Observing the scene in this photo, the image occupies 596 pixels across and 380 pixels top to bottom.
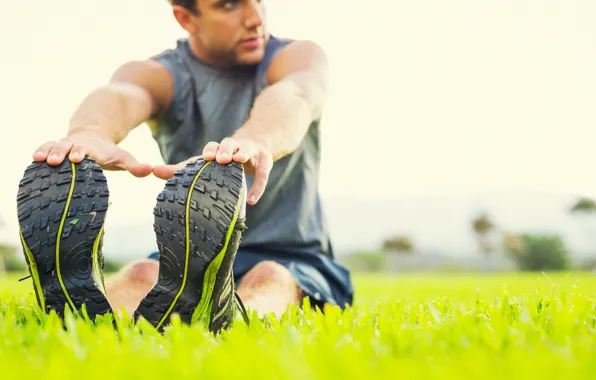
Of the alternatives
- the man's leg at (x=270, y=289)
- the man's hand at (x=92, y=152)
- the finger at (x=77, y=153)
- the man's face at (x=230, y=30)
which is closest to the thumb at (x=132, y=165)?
the man's hand at (x=92, y=152)

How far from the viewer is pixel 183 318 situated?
4.52ft

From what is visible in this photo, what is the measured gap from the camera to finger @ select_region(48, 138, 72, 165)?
1452 millimetres

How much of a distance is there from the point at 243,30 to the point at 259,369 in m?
1.88

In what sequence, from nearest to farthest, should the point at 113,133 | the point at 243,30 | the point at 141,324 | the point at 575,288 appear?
the point at 141,324 → the point at 575,288 → the point at 113,133 → the point at 243,30

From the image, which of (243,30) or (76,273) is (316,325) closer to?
(76,273)

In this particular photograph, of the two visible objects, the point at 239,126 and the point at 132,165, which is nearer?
the point at 132,165

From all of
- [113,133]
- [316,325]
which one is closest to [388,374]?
[316,325]

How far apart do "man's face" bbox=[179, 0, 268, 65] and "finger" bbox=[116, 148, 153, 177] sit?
2.84ft

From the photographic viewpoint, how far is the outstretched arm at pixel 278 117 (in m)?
1.50

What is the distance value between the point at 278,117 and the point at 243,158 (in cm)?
40

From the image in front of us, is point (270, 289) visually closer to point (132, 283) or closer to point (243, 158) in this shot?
point (132, 283)

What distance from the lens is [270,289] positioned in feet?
6.75

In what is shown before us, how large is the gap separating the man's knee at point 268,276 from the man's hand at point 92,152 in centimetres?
68

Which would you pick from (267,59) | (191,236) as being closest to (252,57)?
(267,59)
